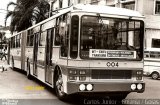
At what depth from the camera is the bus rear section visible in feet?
29.9

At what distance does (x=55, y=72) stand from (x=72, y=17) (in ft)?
7.87

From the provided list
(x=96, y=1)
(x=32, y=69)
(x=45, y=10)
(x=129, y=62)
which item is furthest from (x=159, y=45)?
(x=129, y=62)

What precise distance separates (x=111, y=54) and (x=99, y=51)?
0.38 meters

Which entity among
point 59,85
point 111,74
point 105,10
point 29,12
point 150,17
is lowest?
point 59,85

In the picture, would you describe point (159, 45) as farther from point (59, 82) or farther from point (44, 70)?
point (59, 82)

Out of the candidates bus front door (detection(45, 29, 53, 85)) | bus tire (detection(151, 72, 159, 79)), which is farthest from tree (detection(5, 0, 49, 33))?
bus front door (detection(45, 29, 53, 85))

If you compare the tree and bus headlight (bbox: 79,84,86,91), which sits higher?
the tree

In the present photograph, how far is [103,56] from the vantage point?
9.35 metres

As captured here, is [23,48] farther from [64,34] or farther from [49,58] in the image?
[64,34]

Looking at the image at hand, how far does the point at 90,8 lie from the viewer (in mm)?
9594

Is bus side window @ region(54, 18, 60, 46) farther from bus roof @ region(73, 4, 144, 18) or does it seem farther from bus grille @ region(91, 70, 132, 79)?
bus grille @ region(91, 70, 132, 79)

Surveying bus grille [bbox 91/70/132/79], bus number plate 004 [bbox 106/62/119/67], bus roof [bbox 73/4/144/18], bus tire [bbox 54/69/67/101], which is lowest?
bus tire [bbox 54/69/67/101]

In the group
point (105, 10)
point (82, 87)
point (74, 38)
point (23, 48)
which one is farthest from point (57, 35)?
point (23, 48)

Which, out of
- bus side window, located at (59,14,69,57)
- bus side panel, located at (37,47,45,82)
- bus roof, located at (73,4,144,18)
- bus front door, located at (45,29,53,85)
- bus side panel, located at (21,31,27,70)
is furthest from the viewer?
bus side panel, located at (21,31,27,70)
